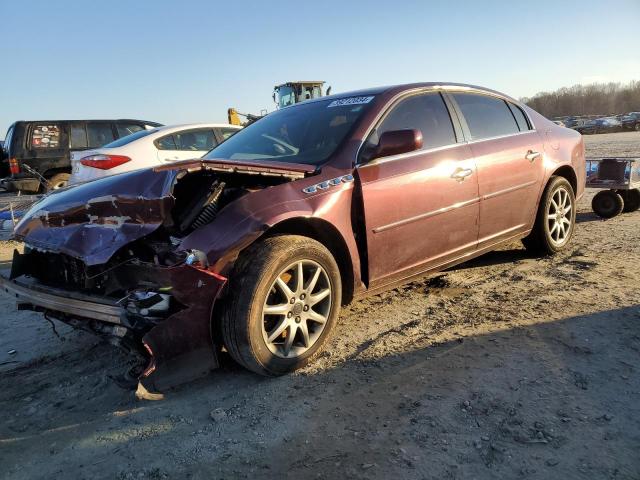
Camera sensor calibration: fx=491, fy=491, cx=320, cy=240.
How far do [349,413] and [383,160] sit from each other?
1.73 m

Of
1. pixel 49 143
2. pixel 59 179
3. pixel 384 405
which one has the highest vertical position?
pixel 49 143

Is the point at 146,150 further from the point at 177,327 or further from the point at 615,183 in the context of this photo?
the point at 615,183

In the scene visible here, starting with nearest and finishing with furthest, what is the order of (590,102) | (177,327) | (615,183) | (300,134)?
(177,327)
(300,134)
(615,183)
(590,102)

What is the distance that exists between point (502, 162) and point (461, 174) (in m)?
0.64

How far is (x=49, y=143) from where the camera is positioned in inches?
453

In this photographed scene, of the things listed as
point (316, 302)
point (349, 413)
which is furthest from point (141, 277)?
point (349, 413)

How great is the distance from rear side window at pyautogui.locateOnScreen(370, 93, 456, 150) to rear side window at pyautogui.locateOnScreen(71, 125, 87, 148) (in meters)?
10.3

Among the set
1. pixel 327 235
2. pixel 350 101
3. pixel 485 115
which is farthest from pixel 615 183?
pixel 327 235

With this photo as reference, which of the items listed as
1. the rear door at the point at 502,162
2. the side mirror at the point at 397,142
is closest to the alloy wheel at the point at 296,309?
the side mirror at the point at 397,142

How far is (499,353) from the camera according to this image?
302 cm

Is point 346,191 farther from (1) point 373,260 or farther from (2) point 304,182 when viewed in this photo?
(1) point 373,260

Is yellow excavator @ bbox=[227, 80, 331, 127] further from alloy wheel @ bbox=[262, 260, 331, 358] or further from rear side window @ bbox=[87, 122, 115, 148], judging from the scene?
alloy wheel @ bbox=[262, 260, 331, 358]

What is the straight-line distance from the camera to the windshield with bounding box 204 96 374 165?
3525 mm

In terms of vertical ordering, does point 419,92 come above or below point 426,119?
above
